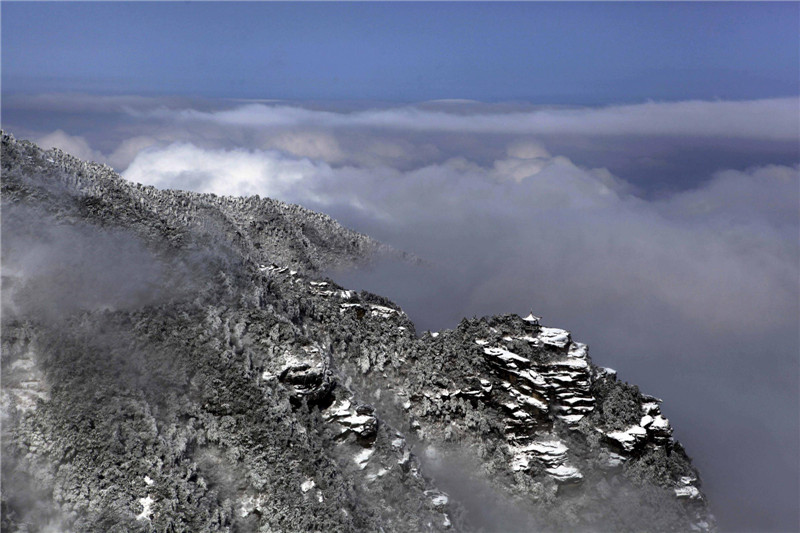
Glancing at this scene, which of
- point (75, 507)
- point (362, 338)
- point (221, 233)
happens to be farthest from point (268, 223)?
point (75, 507)

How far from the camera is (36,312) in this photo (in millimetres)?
71125

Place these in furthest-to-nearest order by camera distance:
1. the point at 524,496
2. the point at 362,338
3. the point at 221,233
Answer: the point at 221,233, the point at 362,338, the point at 524,496

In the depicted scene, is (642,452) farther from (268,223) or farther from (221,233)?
(268,223)

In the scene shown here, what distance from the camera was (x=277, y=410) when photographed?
7456 centimetres

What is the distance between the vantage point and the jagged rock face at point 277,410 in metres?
62.2

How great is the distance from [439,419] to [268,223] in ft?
383

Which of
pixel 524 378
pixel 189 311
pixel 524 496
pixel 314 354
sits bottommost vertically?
pixel 524 496

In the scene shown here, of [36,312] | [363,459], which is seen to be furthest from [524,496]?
[36,312]

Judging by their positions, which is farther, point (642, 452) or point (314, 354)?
point (642, 452)

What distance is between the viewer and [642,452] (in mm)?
93812

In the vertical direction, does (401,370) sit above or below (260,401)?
below

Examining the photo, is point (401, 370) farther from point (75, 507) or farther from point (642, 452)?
point (75, 507)

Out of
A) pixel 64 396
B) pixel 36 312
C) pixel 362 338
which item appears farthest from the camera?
pixel 362 338

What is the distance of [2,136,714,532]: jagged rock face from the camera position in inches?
2450
